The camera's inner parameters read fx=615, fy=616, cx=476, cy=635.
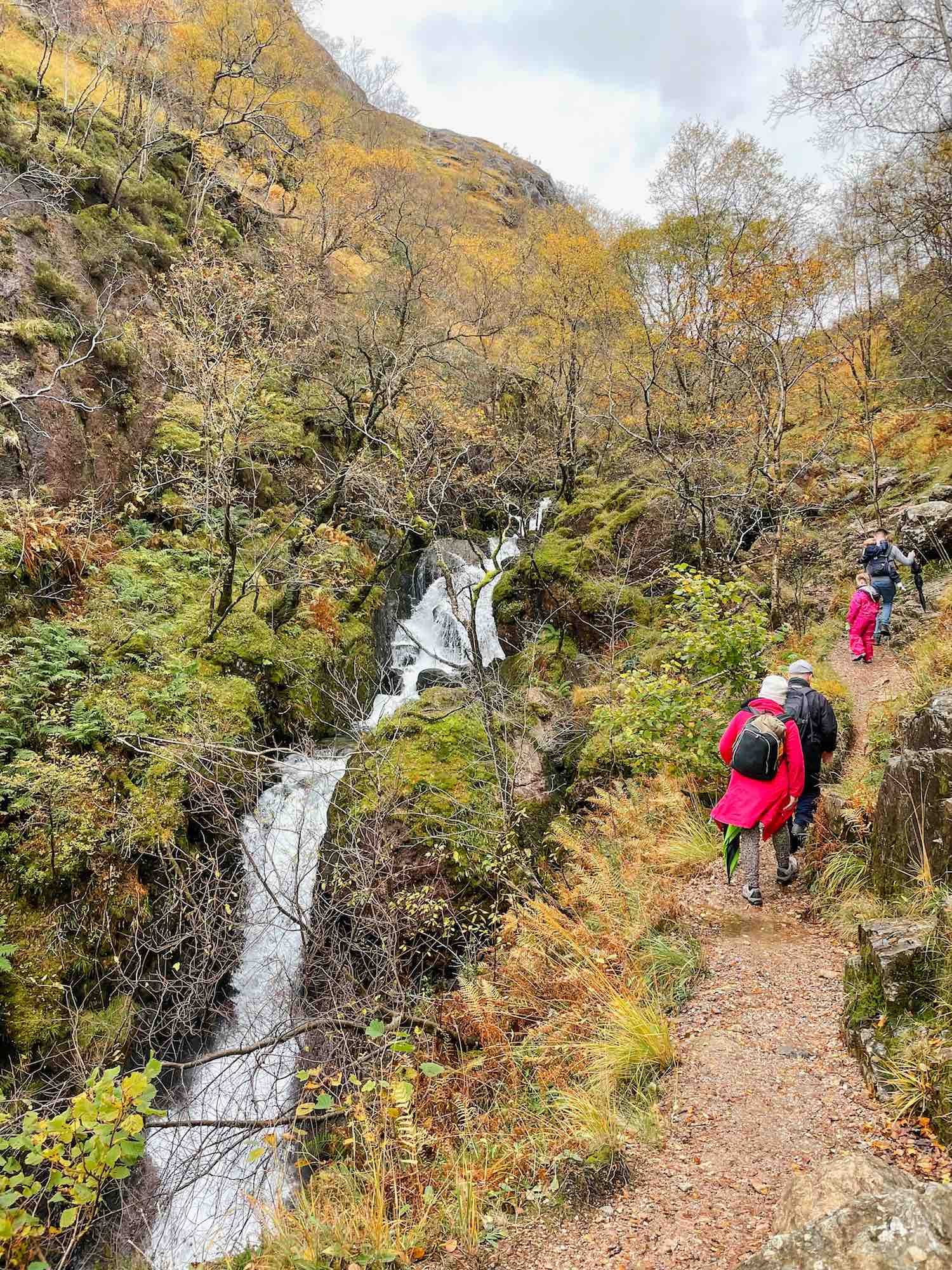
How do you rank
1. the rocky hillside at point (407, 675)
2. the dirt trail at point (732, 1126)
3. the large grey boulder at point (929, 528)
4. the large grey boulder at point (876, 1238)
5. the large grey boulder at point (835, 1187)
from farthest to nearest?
the large grey boulder at point (929, 528) → the rocky hillside at point (407, 675) → the dirt trail at point (732, 1126) → the large grey boulder at point (835, 1187) → the large grey boulder at point (876, 1238)

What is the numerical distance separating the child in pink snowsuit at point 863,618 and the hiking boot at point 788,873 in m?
5.29

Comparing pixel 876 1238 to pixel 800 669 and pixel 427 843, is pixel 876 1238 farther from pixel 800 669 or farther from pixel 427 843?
pixel 427 843

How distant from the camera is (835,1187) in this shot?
2.45 metres

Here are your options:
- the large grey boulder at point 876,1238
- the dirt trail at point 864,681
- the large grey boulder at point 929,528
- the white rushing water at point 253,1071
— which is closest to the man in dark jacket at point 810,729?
the dirt trail at point 864,681

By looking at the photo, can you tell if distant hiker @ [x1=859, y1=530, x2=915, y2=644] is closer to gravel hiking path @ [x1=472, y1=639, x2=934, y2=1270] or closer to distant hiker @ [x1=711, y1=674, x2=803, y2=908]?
distant hiker @ [x1=711, y1=674, x2=803, y2=908]

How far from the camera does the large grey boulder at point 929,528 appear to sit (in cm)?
1126

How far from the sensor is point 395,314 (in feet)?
57.3

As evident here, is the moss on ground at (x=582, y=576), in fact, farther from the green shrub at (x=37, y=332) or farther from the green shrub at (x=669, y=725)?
the green shrub at (x=37, y=332)

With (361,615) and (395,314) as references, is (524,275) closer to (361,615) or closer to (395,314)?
(395,314)

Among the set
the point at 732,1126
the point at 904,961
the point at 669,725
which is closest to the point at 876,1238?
the point at 732,1126

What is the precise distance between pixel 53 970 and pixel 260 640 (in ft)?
20.0

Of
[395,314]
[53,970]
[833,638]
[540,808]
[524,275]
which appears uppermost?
[524,275]

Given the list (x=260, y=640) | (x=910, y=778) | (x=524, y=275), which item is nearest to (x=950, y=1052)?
(x=910, y=778)

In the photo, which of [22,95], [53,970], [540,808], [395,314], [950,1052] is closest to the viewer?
[950,1052]
